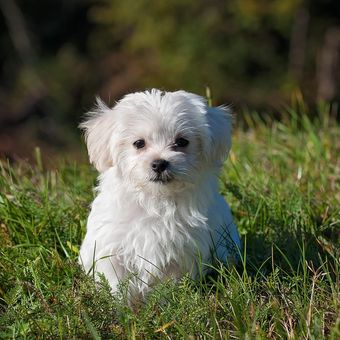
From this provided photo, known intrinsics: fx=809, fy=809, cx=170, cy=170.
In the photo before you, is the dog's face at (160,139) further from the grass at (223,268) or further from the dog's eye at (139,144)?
the grass at (223,268)

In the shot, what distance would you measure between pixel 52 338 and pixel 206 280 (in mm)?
1095

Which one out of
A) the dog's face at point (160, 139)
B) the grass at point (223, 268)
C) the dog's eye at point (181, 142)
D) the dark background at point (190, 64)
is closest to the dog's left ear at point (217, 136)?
the dog's face at point (160, 139)

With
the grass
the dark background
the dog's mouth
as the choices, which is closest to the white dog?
the dog's mouth

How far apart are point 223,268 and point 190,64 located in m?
14.6

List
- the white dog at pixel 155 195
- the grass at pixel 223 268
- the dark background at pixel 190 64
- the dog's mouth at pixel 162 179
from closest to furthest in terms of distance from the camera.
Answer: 1. the grass at pixel 223 268
2. the dog's mouth at pixel 162 179
3. the white dog at pixel 155 195
4. the dark background at pixel 190 64

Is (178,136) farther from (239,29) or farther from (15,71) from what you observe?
(15,71)

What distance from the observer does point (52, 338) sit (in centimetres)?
395

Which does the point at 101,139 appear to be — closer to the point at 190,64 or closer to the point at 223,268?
the point at 223,268

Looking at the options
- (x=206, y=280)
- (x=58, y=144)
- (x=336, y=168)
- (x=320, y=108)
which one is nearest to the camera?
(x=206, y=280)

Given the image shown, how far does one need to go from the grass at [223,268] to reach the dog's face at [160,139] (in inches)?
22.7

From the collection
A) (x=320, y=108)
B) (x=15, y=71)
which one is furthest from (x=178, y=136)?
(x=15, y=71)

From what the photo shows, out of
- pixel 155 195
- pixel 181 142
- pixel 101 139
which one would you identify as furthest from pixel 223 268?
pixel 101 139

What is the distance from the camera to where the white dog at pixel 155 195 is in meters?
4.51

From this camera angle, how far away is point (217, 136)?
4672mm
